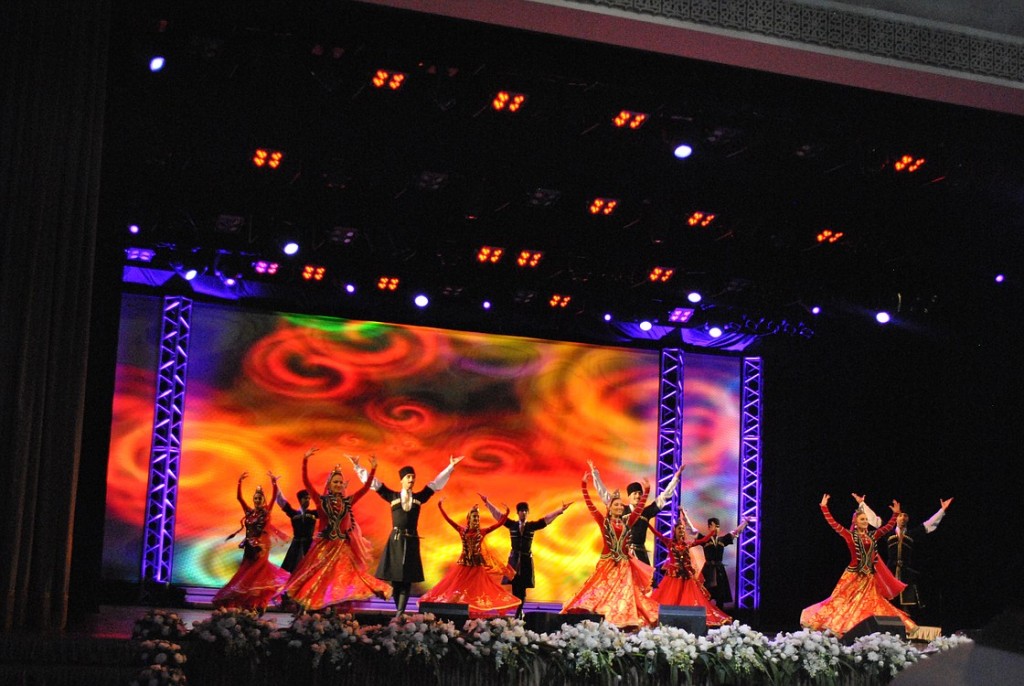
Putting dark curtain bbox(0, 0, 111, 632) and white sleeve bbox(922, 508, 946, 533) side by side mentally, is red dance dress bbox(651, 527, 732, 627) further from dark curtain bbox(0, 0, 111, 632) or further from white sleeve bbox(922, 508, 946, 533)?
dark curtain bbox(0, 0, 111, 632)

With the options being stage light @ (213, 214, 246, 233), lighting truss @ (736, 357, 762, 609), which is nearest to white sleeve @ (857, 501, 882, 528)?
lighting truss @ (736, 357, 762, 609)

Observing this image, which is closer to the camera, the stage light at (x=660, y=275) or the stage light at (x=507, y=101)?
the stage light at (x=507, y=101)

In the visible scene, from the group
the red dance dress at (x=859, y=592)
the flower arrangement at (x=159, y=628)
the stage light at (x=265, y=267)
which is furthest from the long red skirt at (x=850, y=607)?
the flower arrangement at (x=159, y=628)

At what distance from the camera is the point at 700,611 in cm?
530

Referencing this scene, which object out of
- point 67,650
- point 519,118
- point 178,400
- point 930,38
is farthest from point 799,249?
point 67,650

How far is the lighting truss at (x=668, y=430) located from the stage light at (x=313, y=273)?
4056 mm

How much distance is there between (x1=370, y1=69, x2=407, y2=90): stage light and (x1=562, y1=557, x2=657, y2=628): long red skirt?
156 inches

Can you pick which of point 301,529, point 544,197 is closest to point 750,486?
point 544,197

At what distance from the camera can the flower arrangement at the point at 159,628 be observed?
14.9ft

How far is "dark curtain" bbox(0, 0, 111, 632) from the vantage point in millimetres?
5562

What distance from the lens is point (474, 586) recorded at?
8969 mm

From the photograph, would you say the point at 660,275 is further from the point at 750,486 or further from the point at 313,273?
the point at 313,273

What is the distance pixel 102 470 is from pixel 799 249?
6.35m

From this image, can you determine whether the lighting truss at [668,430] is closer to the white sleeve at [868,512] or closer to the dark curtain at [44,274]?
the white sleeve at [868,512]
